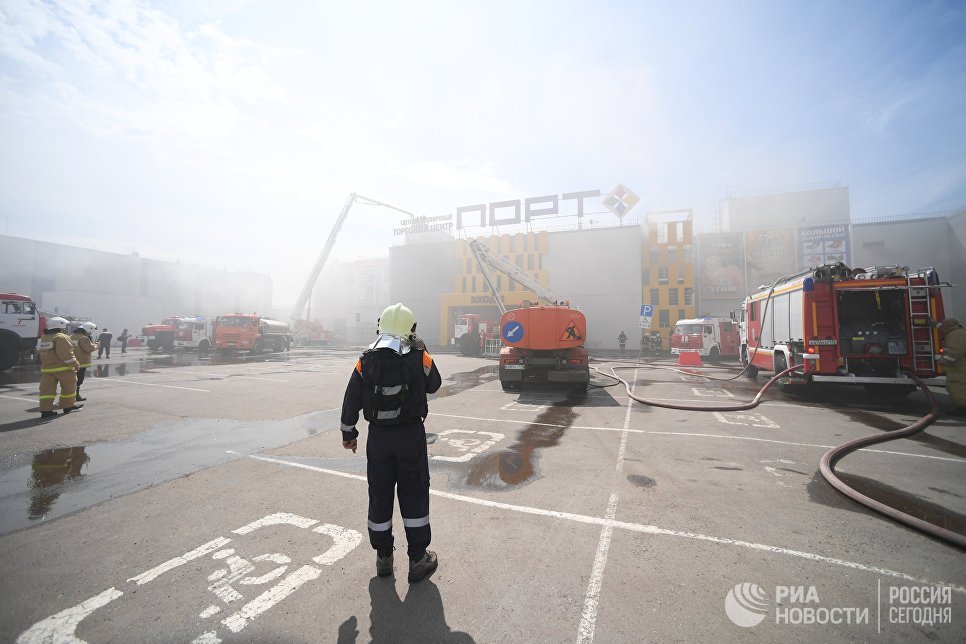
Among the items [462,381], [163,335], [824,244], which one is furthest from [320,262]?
[824,244]

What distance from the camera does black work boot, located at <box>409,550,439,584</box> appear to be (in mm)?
2627

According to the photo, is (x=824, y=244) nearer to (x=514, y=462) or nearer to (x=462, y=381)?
(x=462, y=381)

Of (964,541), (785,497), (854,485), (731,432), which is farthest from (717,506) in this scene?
(731,432)

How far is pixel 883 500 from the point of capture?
3.84 meters

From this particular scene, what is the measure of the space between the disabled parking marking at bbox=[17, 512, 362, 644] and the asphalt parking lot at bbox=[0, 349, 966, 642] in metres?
0.02

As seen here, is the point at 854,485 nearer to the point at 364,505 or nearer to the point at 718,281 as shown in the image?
the point at 364,505

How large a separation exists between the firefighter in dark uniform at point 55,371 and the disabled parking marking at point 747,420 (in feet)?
42.6

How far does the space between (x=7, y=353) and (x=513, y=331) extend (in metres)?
17.4

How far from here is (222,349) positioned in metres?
23.3

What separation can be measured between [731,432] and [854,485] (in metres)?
2.31

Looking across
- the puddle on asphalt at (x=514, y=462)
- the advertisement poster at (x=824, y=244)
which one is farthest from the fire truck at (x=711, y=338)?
the advertisement poster at (x=824, y=244)

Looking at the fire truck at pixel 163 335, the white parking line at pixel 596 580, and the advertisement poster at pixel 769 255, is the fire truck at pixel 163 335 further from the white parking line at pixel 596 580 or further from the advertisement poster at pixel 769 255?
the advertisement poster at pixel 769 255

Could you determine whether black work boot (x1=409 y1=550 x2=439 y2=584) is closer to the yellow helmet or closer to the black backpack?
the black backpack

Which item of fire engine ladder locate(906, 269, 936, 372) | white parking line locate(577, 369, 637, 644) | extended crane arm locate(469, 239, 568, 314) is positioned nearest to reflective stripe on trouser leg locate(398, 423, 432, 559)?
white parking line locate(577, 369, 637, 644)
